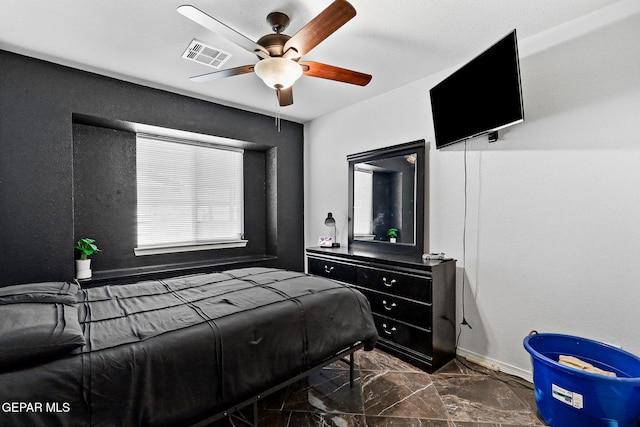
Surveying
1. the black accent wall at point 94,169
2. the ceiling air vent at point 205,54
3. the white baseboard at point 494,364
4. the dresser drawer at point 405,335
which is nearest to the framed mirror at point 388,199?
the dresser drawer at point 405,335

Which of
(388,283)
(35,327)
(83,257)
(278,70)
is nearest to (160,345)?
(35,327)

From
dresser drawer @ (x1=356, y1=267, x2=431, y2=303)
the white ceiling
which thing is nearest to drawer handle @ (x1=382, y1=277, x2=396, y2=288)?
dresser drawer @ (x1=356, y1=267, x2=431, y2=303)

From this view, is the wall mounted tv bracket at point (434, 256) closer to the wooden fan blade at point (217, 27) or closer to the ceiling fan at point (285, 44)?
the ceiling fan at point (285, 44)

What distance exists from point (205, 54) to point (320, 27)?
1.29 meters

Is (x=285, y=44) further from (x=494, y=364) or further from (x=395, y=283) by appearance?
(x=494, y=364)

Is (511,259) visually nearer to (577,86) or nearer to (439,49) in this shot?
(577,86)

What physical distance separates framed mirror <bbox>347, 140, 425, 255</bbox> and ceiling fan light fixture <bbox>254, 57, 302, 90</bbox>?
4.93ft

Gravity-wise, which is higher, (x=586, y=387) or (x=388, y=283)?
(x=388, y=283)

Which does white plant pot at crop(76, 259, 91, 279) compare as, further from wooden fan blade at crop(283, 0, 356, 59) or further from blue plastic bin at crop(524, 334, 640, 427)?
blue plastic bin at crop(524, 334, 640, 427)

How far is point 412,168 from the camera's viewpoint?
120 inches

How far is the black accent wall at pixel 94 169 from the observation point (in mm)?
2486

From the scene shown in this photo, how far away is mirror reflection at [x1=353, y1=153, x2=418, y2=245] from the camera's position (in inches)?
121

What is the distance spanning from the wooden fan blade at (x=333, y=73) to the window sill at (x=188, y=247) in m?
2.52

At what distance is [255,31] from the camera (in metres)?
2.19
